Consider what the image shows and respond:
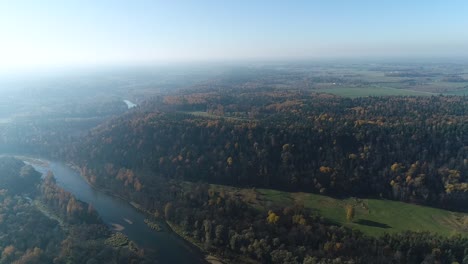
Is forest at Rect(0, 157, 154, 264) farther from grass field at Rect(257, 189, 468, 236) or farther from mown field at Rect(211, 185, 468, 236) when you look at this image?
grass field at Rect(257, 189, 468, 236)

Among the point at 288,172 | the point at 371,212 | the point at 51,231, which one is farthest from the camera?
the point at 288,172

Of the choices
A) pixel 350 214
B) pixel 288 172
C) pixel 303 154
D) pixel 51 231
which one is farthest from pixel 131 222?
pixel 303 154

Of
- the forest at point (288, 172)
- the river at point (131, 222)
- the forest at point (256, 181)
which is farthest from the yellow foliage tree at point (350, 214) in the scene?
the river at point (131, 222)

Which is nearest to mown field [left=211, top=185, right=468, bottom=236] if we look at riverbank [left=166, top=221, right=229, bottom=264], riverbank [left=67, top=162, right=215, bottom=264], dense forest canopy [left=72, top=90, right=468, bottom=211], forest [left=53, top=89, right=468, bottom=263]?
forest [left=53, top=89, right=468, bottom=263]

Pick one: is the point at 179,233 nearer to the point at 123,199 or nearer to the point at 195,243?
the point at 195,243

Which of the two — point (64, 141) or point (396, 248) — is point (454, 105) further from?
point (64, 141)

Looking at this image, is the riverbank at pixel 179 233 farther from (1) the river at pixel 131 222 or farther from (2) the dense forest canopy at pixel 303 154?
(2) the dense forest canopy at pixel 303 154
